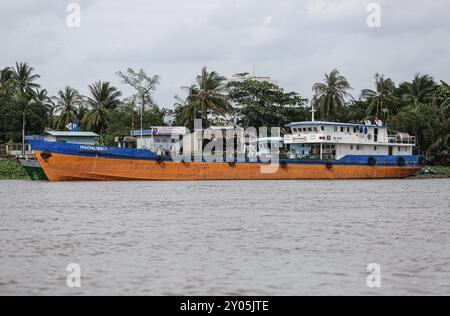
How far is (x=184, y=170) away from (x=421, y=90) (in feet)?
137

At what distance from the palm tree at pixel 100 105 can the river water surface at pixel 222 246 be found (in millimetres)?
44574

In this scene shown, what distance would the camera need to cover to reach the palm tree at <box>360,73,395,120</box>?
77938mm

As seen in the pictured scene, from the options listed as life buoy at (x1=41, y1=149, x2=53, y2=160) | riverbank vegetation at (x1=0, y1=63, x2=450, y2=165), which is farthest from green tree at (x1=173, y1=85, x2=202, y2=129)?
life buoy at (x1=41, y1=149, x2=53, y2=160)

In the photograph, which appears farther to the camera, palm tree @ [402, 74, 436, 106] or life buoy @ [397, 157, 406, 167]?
palm tree @ [402, 74, 436, 106]

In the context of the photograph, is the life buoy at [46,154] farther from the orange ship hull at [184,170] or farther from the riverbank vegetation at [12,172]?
the riverbank vegetation at [12,172]

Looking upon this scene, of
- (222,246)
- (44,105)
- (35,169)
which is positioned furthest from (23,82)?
(222,246)

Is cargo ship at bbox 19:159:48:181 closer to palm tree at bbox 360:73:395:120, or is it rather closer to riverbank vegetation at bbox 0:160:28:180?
riverbank vegetation at bbox 0:160:28:180

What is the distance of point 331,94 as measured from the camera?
78.9 meters

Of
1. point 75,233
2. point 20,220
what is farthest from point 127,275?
point 20,220

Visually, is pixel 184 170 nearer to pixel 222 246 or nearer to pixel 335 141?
pixel 335 141

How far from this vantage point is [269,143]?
209 feet

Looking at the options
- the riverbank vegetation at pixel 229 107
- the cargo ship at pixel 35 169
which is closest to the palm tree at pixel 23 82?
the riverbank vegetation at pixel 229 107

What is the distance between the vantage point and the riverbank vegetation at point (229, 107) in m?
71.5
